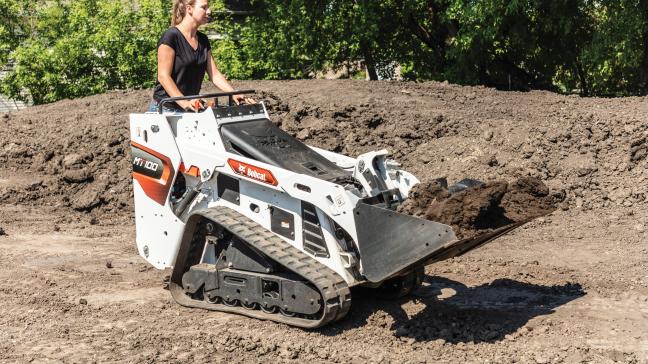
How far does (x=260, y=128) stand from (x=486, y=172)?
454cm

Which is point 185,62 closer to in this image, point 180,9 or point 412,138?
point 180,9

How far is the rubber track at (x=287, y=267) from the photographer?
580 cm

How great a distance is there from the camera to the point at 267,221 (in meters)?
6.32

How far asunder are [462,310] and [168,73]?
2834mm

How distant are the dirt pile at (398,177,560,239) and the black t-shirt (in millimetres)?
2136

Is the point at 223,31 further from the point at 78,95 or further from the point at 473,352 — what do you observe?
the point at 473,352

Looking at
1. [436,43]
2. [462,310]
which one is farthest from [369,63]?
[462,310]

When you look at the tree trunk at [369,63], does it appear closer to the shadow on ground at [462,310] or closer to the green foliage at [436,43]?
the green foliage at [436,43]

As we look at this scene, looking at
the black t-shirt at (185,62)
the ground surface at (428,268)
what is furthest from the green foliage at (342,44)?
the black t-shirt at (185,62)

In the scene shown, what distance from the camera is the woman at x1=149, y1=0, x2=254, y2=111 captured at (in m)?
6.91

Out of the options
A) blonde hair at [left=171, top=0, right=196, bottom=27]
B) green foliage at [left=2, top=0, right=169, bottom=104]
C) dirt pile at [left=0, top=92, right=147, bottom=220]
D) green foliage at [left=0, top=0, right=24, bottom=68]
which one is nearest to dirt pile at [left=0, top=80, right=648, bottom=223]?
dirt pile at [left=0, top=92, right=147, bottom=220]

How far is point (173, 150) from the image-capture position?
669 centimetres

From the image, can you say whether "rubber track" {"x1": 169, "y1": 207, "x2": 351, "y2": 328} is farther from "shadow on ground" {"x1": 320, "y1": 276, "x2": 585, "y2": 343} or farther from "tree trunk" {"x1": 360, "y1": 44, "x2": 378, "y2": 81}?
"tree trunk" {"x1": 360, "y1": 44, "x2": 378, "y2": 81}

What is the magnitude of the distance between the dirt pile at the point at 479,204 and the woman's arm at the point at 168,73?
1978mm
